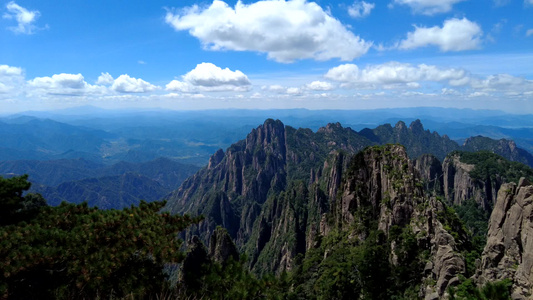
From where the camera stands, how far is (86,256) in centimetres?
1166

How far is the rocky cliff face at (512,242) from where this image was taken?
14.2 metres

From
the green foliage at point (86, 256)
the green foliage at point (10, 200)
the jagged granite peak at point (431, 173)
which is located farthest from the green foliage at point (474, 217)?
the green foliage at point (10, 200)

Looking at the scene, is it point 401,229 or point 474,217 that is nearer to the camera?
point 401,229

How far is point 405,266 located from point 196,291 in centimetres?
2087

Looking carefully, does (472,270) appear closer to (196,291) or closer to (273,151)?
(196,291)

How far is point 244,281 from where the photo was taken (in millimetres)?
13047

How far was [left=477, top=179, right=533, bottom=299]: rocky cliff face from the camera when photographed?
14227 mm

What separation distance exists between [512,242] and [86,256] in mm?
20536

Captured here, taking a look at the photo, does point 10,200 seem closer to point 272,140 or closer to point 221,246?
point 221,246

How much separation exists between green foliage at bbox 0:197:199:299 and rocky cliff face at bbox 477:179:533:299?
1576cm

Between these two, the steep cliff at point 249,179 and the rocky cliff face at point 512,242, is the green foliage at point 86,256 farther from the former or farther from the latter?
the steep cliff at point 249,179

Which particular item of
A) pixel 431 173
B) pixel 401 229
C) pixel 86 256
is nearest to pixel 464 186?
pixel 431 173

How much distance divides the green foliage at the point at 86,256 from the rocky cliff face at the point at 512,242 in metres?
15.8

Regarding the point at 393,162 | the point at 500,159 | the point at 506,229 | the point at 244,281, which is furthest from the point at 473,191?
the point at 244,281
